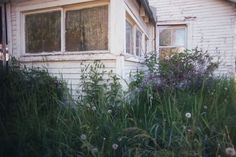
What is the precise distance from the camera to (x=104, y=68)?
5.16 metres

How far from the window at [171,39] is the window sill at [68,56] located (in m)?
6.32

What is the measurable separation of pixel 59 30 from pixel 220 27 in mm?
7211

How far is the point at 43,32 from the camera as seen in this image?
5852 millimetres

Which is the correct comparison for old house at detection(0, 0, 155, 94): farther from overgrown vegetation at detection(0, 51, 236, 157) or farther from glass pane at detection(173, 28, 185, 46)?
glass pane at detection(173, 28, 185, 46)

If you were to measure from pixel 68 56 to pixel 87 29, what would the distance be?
0.68m

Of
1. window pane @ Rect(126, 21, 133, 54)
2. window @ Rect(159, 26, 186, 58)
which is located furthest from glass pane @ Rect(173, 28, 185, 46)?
window pane @ Rect(126, 21, 133, 54)

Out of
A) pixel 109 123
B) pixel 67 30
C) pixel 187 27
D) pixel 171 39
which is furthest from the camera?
pixel 171 39

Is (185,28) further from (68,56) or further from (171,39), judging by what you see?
(68,56)

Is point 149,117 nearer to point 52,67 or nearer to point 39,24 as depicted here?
point 52,67

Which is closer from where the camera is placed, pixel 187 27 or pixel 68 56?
pixel 68 56

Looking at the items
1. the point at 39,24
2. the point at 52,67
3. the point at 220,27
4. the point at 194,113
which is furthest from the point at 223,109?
the point at 220,27

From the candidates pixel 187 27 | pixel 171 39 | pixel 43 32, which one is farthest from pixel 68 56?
pixel 187 27

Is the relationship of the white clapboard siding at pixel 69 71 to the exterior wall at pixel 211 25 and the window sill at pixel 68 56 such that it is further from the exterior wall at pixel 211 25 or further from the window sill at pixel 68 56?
the exterior wall at pixel 211 25

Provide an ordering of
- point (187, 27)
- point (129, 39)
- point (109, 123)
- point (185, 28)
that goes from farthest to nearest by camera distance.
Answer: point (185, 28) → point (187, 27) → point (129, 39) → point (109, 123)
